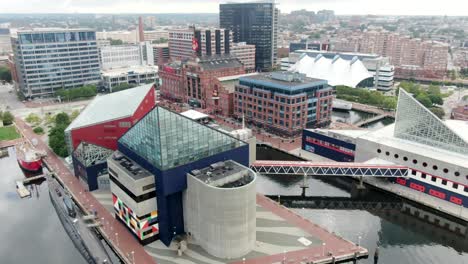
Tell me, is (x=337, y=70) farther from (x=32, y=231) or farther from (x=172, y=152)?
(x=32, y=231)

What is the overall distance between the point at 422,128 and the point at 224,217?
46.8m

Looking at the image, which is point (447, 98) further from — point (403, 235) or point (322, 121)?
point (403, 235)

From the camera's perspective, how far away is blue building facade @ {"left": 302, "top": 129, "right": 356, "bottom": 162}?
8469 cm

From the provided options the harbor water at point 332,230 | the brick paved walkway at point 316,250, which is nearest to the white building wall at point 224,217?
the brick paved walkway at point 316,250

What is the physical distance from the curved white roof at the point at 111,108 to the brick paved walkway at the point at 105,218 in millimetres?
10994

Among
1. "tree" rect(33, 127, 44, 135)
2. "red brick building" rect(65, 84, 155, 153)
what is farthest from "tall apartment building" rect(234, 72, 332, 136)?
"tree" rect(33, 127, 44, 135)

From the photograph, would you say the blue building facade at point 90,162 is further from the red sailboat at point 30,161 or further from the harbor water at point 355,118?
the harbor water at point 355,118

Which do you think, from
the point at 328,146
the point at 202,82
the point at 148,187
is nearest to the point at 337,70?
the point at 202,82

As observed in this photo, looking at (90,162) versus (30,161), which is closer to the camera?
(90,162)

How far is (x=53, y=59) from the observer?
160 metres

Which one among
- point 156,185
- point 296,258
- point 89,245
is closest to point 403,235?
point 296,258

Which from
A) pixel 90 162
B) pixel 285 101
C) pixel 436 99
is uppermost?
pixel 285 101

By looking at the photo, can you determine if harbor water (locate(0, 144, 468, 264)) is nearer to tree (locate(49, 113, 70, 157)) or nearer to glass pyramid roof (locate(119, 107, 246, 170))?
tree (locate(49, 113, 70, 157))

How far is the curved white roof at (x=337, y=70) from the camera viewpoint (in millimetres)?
166750
